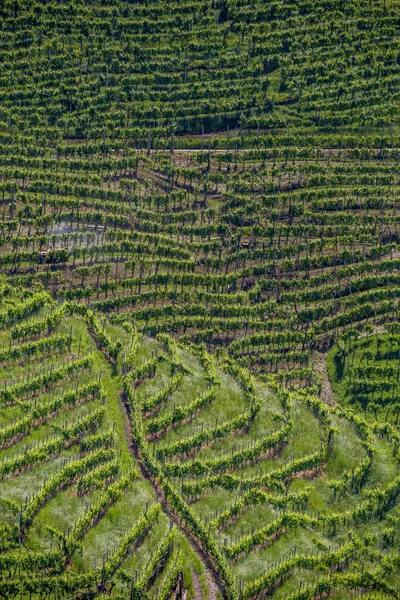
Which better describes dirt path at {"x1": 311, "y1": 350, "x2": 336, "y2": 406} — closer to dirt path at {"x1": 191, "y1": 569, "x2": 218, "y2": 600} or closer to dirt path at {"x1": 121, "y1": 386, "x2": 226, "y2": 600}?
dirt path at {"x1": 121, "y1": 386, "x2": 226, "y2": 600}

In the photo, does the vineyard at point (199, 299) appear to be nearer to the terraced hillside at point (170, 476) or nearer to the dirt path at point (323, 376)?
the terraced hillside at point (170, 476)

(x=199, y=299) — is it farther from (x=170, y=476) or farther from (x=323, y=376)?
(x=170, y=476)

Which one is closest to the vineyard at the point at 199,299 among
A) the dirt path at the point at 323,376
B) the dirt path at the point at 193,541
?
the dirt path at the point at 193,541

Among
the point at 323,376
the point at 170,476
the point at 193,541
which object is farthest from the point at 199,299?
the point at 193,541

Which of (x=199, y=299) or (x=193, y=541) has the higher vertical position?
(x=199, y=299)

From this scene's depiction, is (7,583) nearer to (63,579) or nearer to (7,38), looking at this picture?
(63,579)

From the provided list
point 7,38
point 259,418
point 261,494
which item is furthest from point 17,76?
point 261,494
